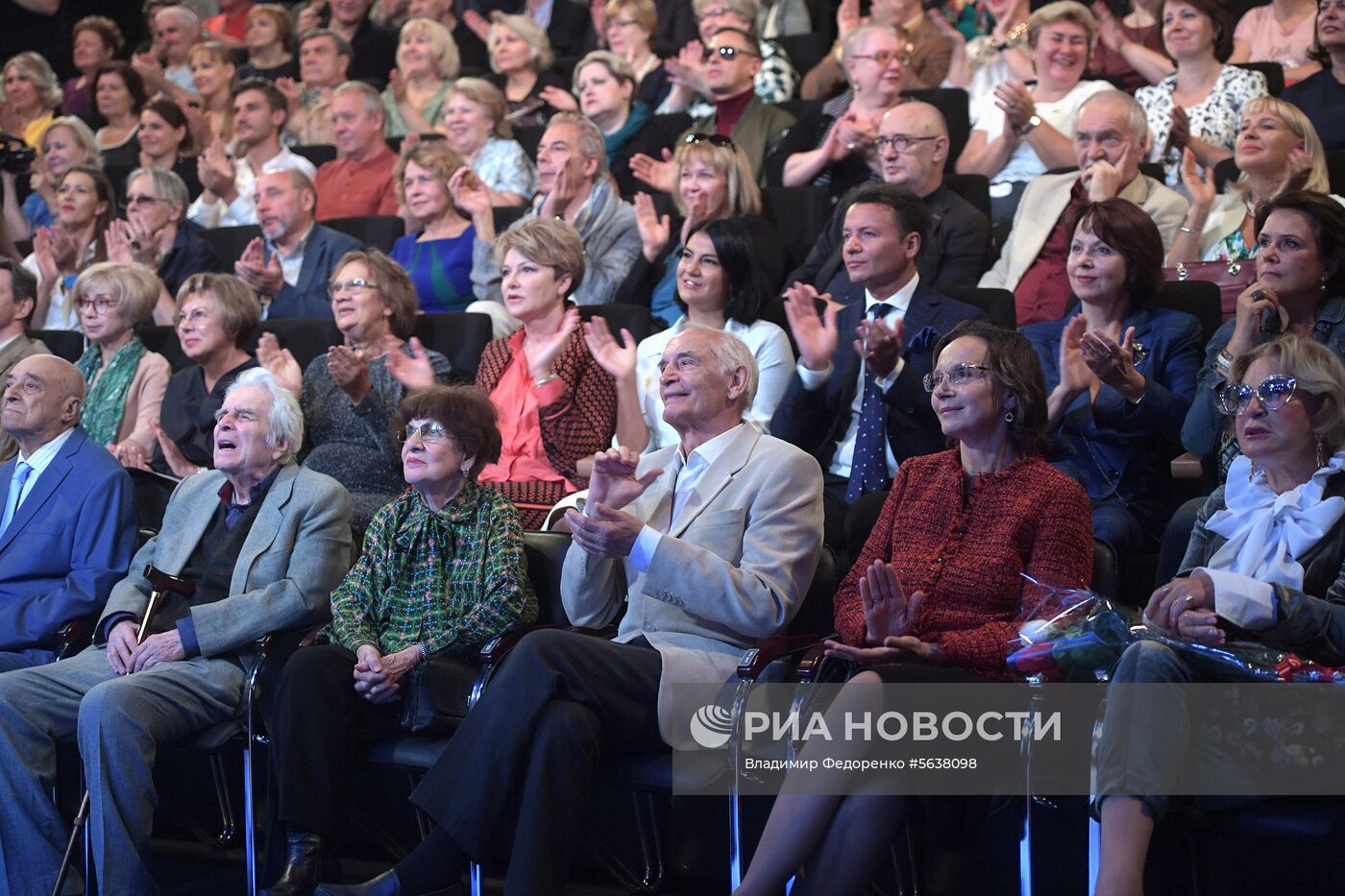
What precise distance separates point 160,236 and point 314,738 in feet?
10.5

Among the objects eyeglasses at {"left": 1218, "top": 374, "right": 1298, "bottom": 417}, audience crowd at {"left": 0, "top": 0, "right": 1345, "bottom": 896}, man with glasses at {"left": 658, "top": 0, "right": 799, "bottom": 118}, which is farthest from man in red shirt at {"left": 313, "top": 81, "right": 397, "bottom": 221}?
eyeglasses at {"left": 1218, "top": 374, "right": 1298, "bottom": 417}

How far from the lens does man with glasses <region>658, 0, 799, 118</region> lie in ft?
19.4

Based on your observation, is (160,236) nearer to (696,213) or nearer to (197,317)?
(197,317)

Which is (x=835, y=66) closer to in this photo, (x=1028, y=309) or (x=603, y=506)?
(x=1028, y=309)

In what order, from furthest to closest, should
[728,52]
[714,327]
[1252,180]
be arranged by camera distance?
[728,52]
[1252,180]
[714,327]

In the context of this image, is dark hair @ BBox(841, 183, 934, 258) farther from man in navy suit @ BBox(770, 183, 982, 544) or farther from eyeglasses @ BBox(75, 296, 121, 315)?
eyeglasses @ BBox(75, 296, 121, 315)

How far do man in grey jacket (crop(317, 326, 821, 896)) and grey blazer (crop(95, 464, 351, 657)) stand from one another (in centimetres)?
62

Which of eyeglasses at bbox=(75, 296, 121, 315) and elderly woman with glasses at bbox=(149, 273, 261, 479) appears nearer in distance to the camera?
elderly woman with glasses at bbox=(149, 273, 261, 479)

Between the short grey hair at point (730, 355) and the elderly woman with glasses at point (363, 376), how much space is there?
1.14 metres

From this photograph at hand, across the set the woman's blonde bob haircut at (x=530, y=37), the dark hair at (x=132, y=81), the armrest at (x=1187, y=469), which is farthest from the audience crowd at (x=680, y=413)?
the dark hair at (x=132, y=81)

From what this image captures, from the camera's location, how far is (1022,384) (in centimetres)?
303

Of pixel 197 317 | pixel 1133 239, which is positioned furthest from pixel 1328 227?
pixel 197 317

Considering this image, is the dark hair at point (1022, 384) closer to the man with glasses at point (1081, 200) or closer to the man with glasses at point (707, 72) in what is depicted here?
the man with glasses at point (1081, 200)

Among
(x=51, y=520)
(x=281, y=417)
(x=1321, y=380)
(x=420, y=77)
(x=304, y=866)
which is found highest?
(x=420, y=77)
